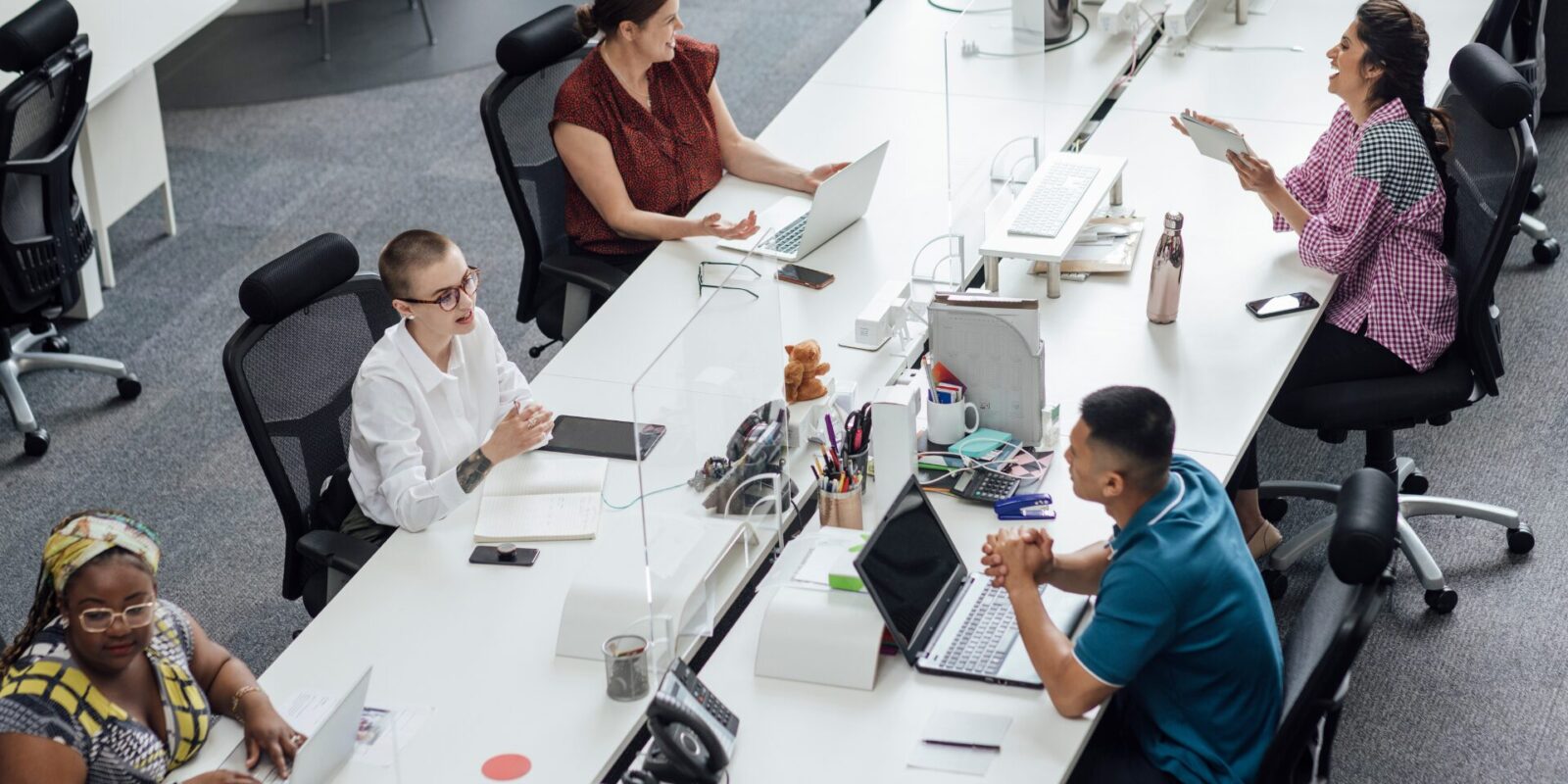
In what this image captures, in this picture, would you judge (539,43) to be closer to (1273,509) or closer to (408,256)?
(408,256)

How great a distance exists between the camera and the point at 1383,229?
368 cm

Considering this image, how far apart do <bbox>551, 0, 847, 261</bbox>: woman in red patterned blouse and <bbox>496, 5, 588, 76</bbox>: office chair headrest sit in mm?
68

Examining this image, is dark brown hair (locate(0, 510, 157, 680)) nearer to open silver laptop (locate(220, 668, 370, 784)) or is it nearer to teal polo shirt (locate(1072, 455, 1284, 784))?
open silver laptop (locate(220, 668, 370, 784))

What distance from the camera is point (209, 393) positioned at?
15.9 feet

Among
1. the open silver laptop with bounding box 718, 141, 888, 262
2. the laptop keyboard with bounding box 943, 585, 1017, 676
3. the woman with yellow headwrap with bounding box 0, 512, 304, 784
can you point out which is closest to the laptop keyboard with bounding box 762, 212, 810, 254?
the open silver laptop with bounding box 718, 141, 888, 262

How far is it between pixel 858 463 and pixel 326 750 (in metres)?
1.12

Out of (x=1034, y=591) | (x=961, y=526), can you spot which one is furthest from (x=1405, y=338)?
(x=1034, y=591)

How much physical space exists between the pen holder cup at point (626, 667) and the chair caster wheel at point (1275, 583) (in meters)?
1.75

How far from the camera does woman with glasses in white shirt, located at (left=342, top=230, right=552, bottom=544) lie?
120 inches

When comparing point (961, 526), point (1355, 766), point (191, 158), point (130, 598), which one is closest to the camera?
point (130, 598)

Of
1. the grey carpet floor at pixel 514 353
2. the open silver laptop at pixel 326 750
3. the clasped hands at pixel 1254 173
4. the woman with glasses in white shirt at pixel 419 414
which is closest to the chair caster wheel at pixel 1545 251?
the grey carpet floor at pixel 514 353

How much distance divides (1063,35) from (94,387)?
299cm

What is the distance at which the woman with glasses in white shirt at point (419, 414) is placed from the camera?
3.06 m

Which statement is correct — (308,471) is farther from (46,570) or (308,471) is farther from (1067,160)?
(1067,160)
